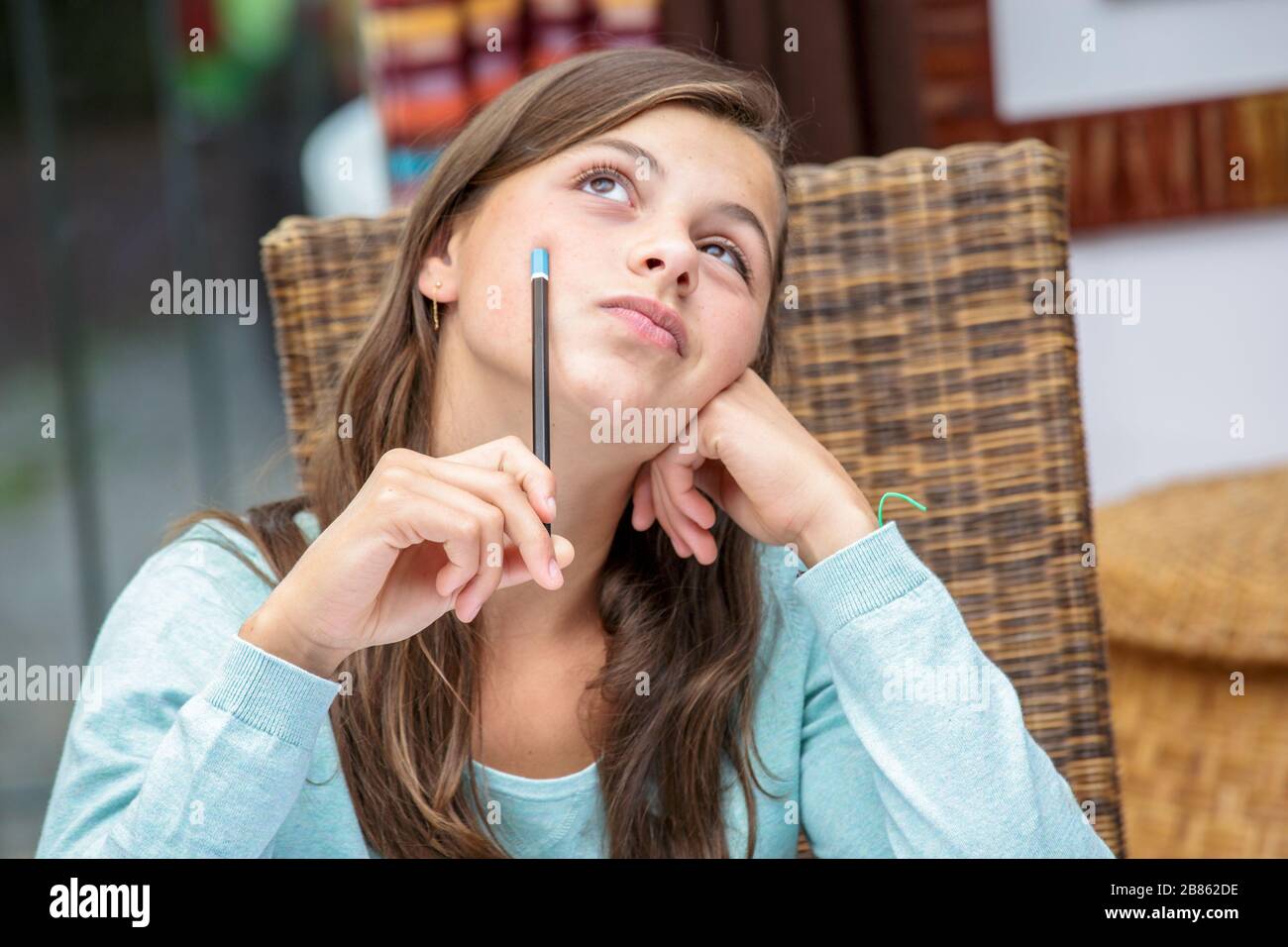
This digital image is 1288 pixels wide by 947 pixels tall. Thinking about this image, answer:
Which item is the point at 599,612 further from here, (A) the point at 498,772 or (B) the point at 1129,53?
(B) the point at 1129,53

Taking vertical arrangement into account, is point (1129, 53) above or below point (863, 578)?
above

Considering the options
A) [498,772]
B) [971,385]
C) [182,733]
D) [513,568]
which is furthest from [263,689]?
[971,385]

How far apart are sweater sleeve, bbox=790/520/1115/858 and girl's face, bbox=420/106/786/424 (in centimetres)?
18

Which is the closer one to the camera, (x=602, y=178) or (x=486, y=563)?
(x=486, y=563)

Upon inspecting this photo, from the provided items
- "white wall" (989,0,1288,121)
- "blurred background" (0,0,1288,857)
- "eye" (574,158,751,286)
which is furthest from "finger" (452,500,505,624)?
"white wall" (989,0,1288,121)

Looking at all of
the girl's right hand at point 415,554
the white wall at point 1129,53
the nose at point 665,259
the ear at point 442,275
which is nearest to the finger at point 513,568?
the girl's right hand at point 415,554

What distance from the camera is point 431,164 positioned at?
1446 mm

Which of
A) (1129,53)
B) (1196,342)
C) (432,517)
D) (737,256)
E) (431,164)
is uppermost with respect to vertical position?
(1129,53)

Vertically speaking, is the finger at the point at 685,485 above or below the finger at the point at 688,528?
above

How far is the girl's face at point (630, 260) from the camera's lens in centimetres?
92

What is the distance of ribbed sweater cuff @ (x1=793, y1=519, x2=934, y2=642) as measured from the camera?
3.08 ft

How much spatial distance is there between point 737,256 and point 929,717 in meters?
0.36

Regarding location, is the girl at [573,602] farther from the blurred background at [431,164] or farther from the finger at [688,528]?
the blurred background at [431,164]

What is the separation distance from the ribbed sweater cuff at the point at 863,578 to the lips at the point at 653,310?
186mm
